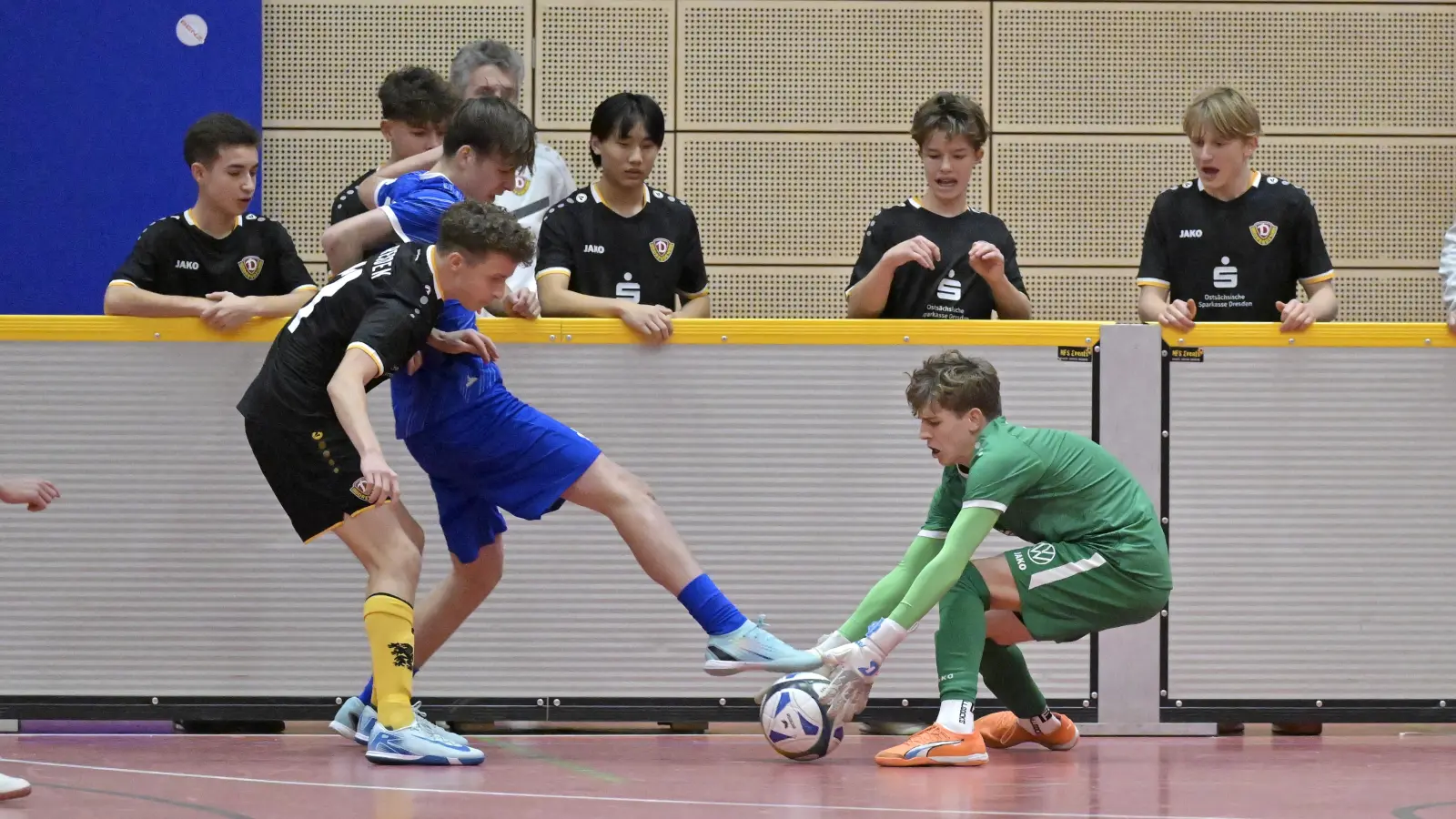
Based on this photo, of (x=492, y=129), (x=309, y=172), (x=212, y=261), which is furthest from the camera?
(x=309, y=172)

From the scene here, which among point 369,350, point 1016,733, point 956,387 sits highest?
point 369,350

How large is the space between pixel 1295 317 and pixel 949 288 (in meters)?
1.15

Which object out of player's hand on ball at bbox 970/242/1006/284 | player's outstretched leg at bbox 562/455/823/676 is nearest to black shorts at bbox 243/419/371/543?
player's outstretched leg at bbox 562/455/823/676

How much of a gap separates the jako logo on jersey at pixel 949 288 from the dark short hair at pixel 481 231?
1.75 metres

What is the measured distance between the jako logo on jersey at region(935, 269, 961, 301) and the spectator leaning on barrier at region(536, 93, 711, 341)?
0.87m

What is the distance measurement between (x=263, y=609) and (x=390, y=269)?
144 centimetres

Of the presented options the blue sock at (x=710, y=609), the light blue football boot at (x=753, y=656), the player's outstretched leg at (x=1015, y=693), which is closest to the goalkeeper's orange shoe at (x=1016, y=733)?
the player's outstretched leg at (x=1015, y=693)

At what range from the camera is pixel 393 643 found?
444 cm

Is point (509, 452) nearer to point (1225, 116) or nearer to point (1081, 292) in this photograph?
point (1225, 116)

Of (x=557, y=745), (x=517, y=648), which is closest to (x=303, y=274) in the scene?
(x=517, y=648)

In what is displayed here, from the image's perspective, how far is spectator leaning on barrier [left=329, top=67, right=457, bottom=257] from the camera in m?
5.75

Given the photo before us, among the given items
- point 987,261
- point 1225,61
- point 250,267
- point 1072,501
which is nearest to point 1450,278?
point 987,261

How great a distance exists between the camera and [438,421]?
4.71 m

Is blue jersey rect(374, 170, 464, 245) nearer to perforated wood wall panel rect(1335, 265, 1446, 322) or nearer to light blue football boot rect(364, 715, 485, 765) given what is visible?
light blue football boot rect(364, 715, 485, 765)
